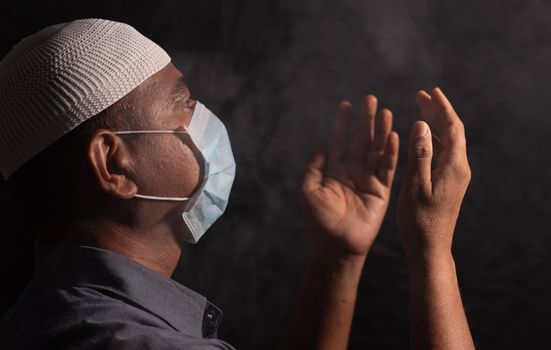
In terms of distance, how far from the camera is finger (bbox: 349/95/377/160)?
179cm

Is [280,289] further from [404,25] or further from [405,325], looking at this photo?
[404,25]

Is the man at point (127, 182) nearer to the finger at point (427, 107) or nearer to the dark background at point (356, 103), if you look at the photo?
the finger at point (427, 107)

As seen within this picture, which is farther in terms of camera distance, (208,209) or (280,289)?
(280,289)

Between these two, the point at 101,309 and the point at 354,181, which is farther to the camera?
the point at 354,181

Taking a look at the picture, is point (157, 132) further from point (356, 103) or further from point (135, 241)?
point (356, 103)

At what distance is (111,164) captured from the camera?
4.88 ft

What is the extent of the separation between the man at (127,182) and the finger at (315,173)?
247mm

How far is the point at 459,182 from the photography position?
1571 millimetres

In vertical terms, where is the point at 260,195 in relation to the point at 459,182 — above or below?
below

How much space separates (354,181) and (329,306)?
331 mm

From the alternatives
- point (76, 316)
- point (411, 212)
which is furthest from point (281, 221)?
point (76, 316)

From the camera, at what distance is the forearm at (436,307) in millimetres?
1477

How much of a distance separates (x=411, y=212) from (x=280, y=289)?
69 centimetres

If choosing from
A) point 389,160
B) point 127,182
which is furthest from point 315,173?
point 127,182
